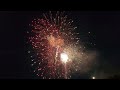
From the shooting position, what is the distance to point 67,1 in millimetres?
2014

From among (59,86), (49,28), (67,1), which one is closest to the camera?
(59,86)

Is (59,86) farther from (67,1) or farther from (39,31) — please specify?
(39,31)

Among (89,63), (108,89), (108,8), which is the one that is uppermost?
(108,8)

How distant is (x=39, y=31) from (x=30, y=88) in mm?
7181

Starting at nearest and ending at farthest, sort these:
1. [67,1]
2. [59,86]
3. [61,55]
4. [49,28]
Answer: [59,86]
[67,1]
[49,28]
[61,55]

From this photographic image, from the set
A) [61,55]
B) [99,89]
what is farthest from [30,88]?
[61,55]

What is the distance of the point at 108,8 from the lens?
6.68 ft

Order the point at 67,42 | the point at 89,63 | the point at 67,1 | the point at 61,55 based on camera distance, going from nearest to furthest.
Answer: the point at 67,1
the point at 67,42
the point at 61,55
the point at 89,63

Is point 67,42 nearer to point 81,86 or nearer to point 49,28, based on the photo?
point 49,28

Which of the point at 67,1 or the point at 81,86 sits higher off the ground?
the point at 67,1

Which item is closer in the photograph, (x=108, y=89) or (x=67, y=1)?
(x=108, y=89)

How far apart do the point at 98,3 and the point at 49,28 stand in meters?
6.67

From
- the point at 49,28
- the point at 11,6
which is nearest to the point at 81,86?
the point at 11,6

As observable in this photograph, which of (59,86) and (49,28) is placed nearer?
(59,86)
